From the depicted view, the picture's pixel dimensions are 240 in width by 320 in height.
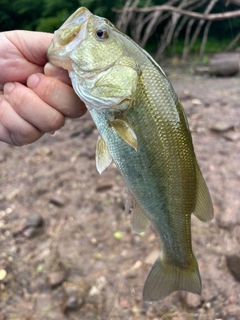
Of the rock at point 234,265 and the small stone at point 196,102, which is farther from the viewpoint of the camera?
the small stone at point 196,102

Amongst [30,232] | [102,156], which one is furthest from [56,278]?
[102,156]

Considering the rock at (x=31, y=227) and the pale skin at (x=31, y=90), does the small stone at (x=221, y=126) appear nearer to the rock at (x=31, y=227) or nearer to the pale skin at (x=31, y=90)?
the rock at (x=31, y=227)

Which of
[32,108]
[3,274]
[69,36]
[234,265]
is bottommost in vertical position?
[3,274]

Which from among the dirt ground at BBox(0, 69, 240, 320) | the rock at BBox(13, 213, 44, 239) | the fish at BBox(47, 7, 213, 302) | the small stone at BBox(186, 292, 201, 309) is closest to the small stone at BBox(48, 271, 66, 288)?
the dirt ground at BBox(0, 69, 240, 320)

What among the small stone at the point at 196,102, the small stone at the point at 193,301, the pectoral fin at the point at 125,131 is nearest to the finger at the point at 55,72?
the pectoral fin at the point at 125,131

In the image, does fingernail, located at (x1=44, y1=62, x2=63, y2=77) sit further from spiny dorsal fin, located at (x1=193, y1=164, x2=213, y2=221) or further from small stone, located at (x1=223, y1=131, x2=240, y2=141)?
small stone, located at (x1=223, y1=131, x2=240, y2=141)

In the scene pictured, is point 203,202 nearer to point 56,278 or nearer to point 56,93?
point 56,93
